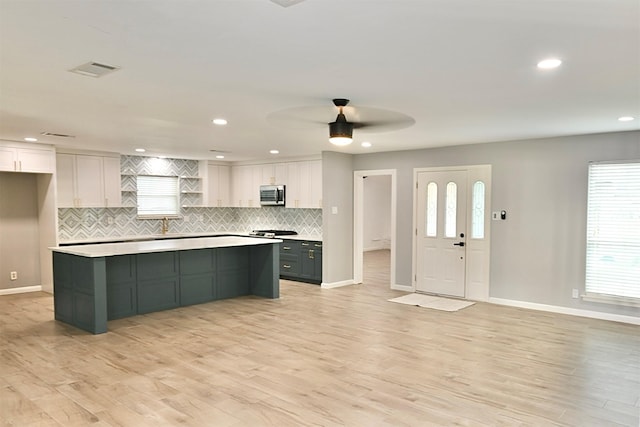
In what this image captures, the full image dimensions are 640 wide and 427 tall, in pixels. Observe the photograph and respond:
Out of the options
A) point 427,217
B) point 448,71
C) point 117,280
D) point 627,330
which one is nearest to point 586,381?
point 627,330

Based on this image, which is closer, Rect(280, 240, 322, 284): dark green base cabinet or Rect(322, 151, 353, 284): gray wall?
Rect(322, 151, 353, 284): gray wall

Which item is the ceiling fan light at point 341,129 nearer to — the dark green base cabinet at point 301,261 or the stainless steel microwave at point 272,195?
the dark green base cabinet at point 301,261

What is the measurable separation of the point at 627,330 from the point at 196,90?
219 inches

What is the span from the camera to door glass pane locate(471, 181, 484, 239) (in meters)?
6.68

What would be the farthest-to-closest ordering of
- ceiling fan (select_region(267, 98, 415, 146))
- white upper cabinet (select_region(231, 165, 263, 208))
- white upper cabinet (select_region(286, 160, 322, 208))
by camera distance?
white upper cabinet (select_region(231, 165, 263, 208)) < white upper cabinet (select_region(286, 160, 322, 208)) < ceiling fan (select_region(267, 98, 415, 146))

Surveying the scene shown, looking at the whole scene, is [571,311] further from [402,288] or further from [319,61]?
[319,61]

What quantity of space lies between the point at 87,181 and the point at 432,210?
608 cm

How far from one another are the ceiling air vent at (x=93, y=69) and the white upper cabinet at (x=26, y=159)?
4.61 meters

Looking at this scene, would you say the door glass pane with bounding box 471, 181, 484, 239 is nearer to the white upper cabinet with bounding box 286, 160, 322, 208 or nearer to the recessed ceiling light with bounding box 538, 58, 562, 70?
the white upper cabinet with bounding box 286, 160, 322, 208

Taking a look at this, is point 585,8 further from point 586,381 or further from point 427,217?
point 427,217

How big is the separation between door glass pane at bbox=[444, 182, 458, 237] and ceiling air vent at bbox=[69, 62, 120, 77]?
541 centimetres

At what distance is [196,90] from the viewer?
3.50 metres

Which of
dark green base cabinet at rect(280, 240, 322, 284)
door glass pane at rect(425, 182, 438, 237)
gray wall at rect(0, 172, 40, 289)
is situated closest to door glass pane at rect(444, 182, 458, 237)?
door glass pane at rect(425, 182, 438, 237)

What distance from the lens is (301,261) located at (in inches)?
323
